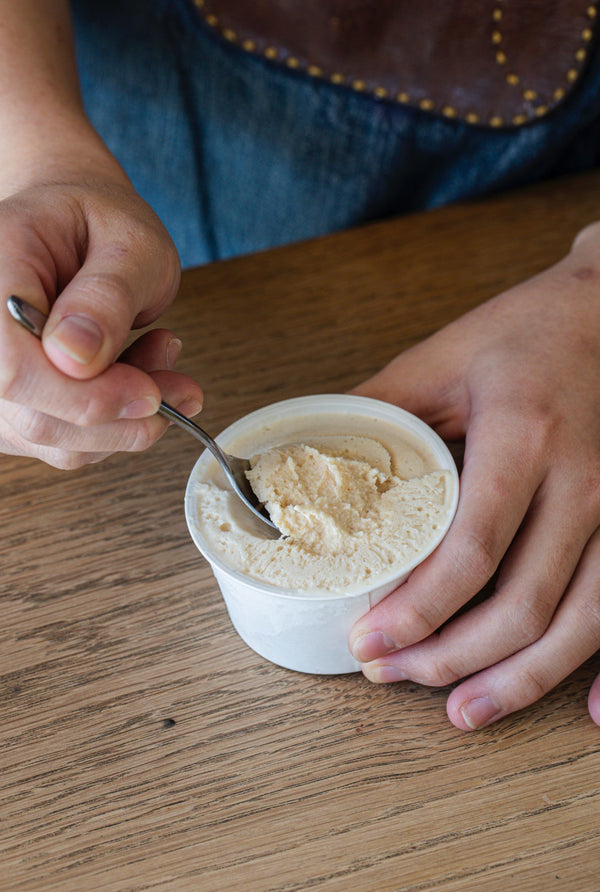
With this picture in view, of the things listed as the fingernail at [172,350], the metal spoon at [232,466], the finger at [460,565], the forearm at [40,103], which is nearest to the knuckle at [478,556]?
the finger at [460,565]

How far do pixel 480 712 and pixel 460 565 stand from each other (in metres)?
0.09

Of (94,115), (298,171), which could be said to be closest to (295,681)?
(298,171)

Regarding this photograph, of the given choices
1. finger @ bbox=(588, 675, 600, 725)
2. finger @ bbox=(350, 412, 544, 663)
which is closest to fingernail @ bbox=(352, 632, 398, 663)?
finger @ bbox=(350, 412, 544, 663)

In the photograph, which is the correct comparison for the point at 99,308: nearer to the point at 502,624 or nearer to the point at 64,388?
the point at 64,388

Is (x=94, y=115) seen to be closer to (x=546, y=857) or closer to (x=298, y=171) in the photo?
(x=298, y=171)

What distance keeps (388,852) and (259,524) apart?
206 mm

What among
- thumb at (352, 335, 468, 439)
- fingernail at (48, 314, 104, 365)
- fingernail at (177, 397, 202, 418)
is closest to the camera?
fingernail at (48, 314, 104, 365)

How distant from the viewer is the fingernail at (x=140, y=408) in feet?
1.43

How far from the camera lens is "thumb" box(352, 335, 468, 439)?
1.98ft

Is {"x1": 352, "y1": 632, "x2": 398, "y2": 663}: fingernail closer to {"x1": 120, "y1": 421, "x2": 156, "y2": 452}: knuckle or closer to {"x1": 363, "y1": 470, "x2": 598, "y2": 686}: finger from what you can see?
{"x1": 363, "y1": 470, "x2": 598, "y2": 686}: finger

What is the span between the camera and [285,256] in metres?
0.84

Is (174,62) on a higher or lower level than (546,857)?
higher

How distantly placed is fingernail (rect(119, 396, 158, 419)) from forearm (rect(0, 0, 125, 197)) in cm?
21

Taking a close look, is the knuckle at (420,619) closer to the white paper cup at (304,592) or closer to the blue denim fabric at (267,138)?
the white paper cup at (304,592)
